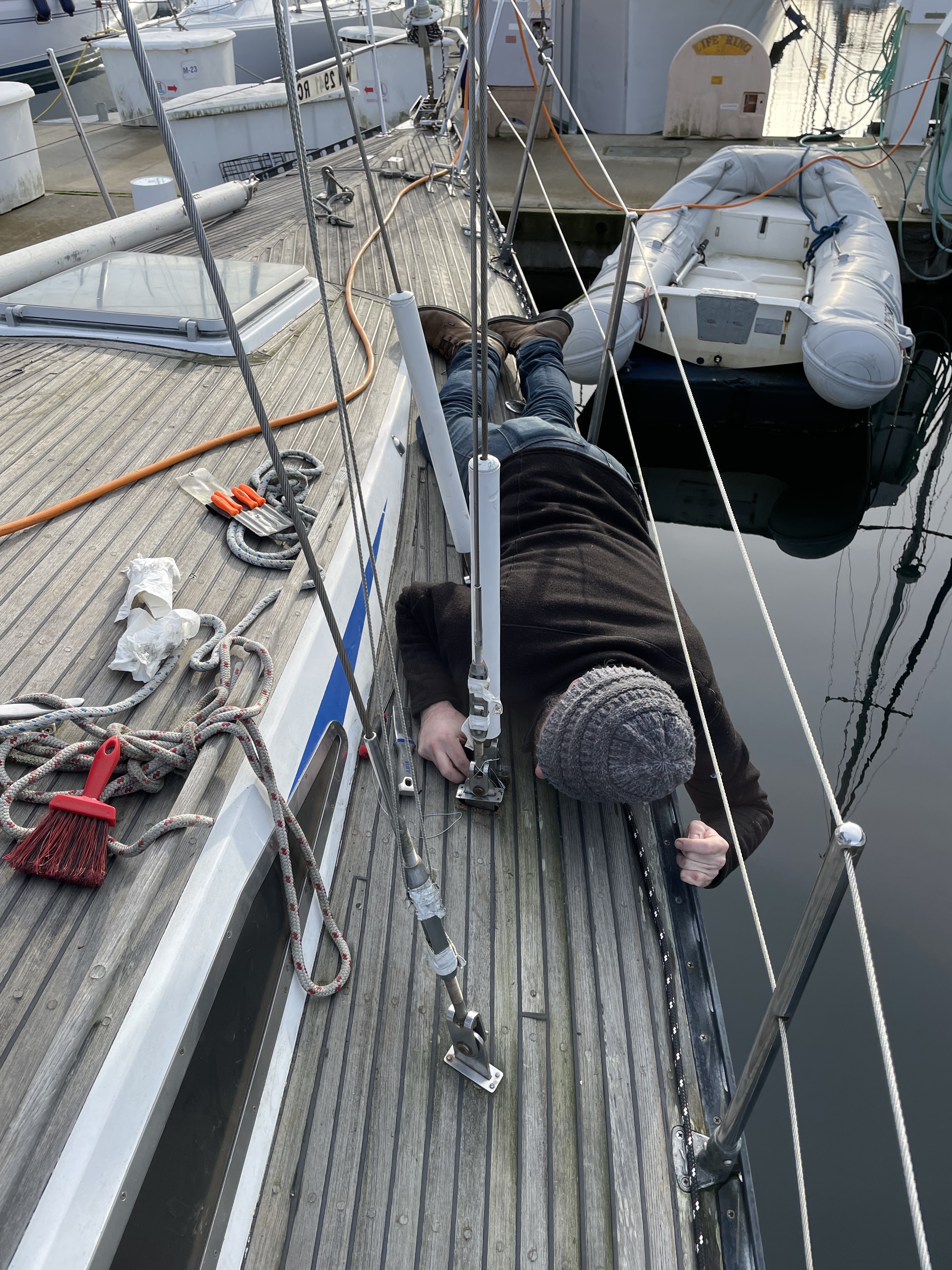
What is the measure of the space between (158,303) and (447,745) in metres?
1.97

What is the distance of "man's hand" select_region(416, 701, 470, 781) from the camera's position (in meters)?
2.02

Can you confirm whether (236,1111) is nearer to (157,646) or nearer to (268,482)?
(157,646)

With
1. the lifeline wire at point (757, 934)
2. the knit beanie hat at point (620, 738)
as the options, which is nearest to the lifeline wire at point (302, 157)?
the knit beanie hat at point (620, 738)

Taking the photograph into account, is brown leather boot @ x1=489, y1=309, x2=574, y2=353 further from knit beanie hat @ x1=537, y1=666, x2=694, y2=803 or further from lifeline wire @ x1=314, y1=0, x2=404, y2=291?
knit beanie hat @ x1=537, y1=666, x2=694, y2=803

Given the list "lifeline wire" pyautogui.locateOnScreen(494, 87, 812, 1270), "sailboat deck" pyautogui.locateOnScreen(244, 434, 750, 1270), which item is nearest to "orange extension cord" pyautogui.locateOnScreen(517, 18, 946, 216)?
"lifeline wire" pyautogui.locateOnScreen(494, 87, 812, 1270)

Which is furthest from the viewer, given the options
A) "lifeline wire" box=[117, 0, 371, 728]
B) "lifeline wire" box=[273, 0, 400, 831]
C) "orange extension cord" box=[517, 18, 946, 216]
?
"orange extension cord" box=[517, 18, 946, 216]

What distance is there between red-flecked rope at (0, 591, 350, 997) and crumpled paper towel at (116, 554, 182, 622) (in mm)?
229

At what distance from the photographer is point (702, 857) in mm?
1889

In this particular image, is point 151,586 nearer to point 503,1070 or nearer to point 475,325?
point 475,325

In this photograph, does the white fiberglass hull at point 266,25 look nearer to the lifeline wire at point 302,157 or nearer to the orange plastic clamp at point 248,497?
the orange plastic clamp at point 248,497

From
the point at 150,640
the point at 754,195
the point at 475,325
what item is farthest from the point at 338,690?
the point at 754,195

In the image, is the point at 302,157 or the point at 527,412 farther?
the point at 527,412

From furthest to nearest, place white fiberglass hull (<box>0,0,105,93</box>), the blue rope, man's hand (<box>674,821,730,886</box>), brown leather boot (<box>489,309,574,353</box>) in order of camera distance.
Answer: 1. white fiberglass hull (<box>0,0,105,93</box>)
2. the blue rope
3. brown leather boot (<box>489,309,574,353</box>)
4. man's hand (<box>674,821,730,886</box>)

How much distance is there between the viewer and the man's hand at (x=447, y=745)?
2023 millimetres
